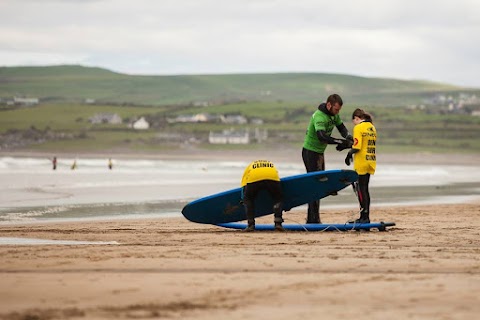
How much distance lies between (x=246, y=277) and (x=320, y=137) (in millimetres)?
5014

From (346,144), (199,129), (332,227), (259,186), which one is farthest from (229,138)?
(259,186)

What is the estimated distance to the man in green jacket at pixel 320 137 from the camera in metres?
12.7

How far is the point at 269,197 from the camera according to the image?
41.7 ft

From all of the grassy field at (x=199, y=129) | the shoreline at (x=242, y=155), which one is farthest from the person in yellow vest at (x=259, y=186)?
the grassy field at (x=199, y=129)

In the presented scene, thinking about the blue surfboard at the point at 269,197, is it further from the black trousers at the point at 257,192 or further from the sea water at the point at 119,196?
the sea water at the point at 119,196

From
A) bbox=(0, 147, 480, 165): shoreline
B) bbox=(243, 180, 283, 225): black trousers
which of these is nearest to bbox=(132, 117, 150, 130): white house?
bbox=(0, 147, 480, 165): shoreline

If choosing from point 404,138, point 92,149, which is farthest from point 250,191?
point 404,138

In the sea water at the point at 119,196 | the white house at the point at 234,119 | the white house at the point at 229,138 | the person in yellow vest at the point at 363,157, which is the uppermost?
the person in yellow vest at the point at 363,157

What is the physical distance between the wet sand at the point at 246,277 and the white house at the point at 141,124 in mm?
101132

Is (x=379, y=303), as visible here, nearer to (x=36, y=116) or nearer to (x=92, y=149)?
(x=92, y=149)

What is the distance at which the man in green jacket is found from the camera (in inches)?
500

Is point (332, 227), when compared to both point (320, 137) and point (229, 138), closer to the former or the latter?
point (320, 137)

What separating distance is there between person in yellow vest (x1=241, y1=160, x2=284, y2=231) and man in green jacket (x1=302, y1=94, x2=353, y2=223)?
2.25ft

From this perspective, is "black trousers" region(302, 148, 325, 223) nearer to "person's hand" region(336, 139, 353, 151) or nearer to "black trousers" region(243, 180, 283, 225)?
"person's hand" region(336, 139, 353, 151)
